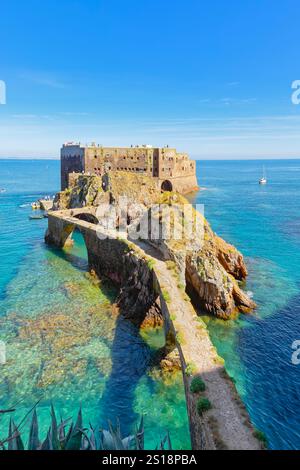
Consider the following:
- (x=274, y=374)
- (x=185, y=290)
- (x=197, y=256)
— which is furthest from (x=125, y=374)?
(x=197, y=256)

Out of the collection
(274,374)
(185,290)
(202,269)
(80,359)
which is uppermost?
(202,269)

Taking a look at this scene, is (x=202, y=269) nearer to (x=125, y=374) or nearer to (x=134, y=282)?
(x=134, y=282)

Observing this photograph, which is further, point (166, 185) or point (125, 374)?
point (166, 185)

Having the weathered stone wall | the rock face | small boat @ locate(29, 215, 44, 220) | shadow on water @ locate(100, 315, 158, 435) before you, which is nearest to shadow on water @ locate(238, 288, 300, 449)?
the rock face

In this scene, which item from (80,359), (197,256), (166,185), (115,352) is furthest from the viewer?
(166,185)

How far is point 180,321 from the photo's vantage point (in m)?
22.8

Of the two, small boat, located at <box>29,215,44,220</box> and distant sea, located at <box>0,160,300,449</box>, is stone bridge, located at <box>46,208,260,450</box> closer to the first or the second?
distant sea, located at <box>0,160,300,449</box>

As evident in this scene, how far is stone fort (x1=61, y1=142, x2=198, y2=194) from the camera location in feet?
289

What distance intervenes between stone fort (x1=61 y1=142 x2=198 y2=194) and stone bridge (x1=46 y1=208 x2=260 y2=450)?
4106cm

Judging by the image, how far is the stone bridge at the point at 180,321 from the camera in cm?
1427

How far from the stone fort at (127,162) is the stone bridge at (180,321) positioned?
4106cm

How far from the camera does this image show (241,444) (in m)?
13.4

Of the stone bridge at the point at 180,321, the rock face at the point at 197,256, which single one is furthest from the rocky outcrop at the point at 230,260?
the stone bridge at the point at 180,321

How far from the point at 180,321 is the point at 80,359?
8272mm
